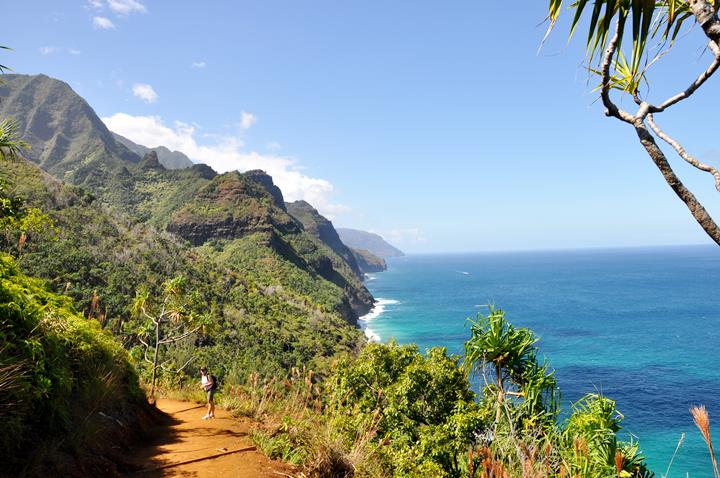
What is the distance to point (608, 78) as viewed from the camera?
11.3 feet

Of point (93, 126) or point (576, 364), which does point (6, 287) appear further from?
point (93, 126)

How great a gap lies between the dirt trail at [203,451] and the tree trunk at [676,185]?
5.81m

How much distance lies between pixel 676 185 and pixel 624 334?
81154 mm

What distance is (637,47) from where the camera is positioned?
3.21 metres

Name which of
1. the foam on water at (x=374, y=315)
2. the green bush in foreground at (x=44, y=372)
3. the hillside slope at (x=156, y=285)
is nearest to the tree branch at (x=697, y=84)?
the green bush in foreground at (x=44, y=372)

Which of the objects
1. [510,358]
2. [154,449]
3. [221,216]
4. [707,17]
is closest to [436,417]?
[510,358]

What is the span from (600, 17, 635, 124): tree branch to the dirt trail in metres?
6.04

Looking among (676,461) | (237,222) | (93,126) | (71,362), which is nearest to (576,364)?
(676,461)

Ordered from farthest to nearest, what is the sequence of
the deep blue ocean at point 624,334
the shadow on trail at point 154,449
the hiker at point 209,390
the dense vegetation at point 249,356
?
the deep blue ocean at point 624,334, the hiker at point 209,390, the shadow on trail at point 154,449, the dense vegetation at point 249,356

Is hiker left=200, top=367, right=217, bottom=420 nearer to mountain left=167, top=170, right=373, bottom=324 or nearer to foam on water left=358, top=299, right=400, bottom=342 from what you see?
foam on water left=358, top=299, right=400, bottom=342

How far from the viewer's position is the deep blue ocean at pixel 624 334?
3606 cm

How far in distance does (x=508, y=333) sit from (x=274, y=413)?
18.1 ft

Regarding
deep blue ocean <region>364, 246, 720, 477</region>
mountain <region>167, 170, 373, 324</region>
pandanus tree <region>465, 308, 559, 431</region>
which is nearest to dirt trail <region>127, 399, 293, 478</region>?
pandanus tree <region>465, 308, 559, 431</region>

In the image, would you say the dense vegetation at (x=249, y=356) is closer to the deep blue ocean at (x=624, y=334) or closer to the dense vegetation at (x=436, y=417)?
the dense vegetation at (x=436, y=417)
